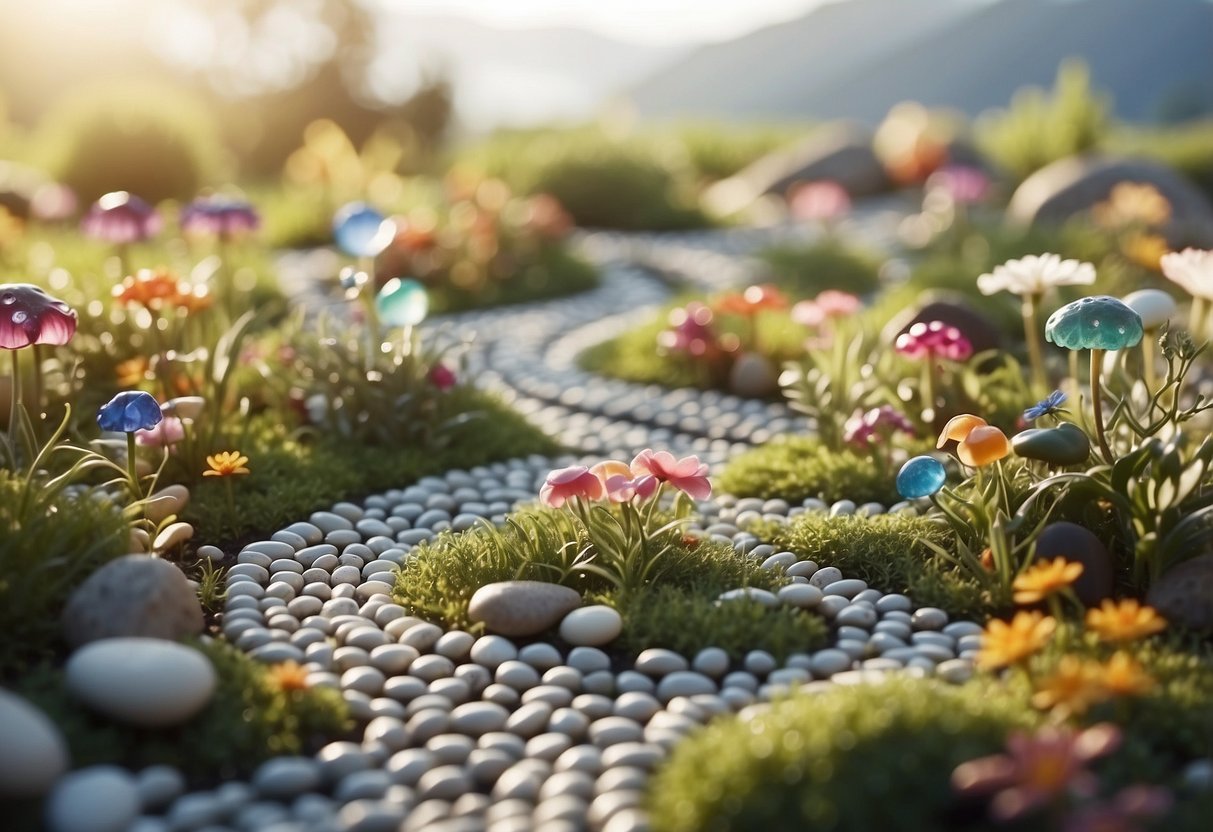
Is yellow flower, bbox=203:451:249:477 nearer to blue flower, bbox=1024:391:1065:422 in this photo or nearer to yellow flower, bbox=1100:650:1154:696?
blue flower, bbox=1024:391:1065:422

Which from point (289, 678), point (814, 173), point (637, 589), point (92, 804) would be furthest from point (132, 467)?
point (814, 173)

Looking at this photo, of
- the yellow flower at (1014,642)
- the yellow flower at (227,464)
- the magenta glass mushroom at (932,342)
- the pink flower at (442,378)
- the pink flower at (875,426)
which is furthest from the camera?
the pink flower at (442,378)

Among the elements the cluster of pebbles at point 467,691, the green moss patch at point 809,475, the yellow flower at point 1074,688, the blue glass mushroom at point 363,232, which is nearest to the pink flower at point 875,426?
the green moss patch at point 809,475

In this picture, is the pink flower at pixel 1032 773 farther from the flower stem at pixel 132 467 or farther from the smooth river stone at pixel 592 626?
the flower stem at pixel 132 467

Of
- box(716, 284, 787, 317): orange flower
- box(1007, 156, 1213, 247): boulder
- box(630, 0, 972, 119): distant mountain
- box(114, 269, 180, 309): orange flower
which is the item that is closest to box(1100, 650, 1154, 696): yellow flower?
box(716, 284, 787, 317): orange flower

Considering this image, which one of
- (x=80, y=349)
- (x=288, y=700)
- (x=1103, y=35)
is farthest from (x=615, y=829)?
(x=1103, y=35)
